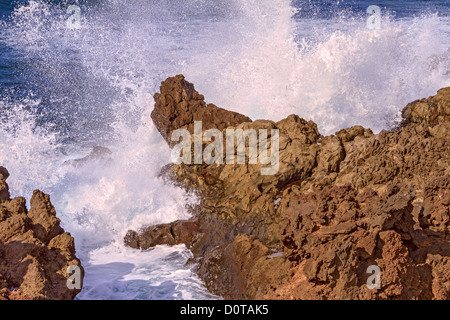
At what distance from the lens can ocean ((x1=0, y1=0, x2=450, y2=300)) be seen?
757 cm

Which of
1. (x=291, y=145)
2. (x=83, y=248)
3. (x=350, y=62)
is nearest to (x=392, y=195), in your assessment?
(x=291, y=145)

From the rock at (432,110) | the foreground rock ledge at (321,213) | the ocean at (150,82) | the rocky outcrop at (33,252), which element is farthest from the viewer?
the rock at (432,110)

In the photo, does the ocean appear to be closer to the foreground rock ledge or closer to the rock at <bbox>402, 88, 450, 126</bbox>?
the foreground rock ledge

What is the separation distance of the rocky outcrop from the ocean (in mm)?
734

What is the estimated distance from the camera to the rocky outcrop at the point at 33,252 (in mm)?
4910

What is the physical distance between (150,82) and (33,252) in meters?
9.24

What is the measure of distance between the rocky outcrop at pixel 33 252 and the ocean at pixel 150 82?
73 cm

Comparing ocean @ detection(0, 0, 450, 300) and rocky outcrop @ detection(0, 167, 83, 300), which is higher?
ocean @ detection(0, 0, 450, 300)

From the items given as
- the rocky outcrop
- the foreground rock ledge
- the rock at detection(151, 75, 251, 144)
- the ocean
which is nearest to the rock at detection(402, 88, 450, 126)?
the foreground rock ledge

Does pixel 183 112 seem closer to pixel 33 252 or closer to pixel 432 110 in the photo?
pixel 33 252

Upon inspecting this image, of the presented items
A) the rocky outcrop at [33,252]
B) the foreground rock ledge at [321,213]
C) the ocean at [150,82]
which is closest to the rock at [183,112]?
the foreground rock ledge at [321,213]

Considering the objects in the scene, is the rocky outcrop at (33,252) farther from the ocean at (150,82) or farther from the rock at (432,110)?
the rock at (432,110)

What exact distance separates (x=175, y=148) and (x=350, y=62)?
213 inches

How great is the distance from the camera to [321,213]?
491 cm
